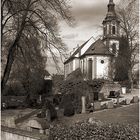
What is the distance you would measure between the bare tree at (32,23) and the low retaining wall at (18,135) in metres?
5.58

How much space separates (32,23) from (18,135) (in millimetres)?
8301

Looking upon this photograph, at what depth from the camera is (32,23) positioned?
59.2 ft

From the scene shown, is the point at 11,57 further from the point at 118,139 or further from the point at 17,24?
the point at 118,139

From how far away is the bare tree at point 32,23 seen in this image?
1739 cm

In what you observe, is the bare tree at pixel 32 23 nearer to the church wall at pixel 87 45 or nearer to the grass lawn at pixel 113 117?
the grass lawn at pixel 113 117

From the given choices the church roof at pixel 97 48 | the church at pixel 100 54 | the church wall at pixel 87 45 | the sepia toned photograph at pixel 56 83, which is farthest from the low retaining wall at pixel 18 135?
the church wall at pixel 87 45

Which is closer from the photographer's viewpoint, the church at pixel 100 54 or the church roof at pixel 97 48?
the church at pixel 100 54

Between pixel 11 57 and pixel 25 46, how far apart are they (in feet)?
4.41

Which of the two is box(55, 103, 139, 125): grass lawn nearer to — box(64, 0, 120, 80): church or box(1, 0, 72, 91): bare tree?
box(1, 0, 72, 91): bare tree

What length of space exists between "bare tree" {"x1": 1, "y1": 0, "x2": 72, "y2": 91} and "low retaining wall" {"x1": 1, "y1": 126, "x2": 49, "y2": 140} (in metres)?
5.58

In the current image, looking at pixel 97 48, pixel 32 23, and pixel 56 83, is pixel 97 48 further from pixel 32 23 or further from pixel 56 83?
pixel 32 23

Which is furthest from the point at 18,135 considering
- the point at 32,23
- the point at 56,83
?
the point at 56,83

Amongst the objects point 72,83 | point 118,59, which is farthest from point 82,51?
point 72,83

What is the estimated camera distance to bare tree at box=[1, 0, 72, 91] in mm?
17391
